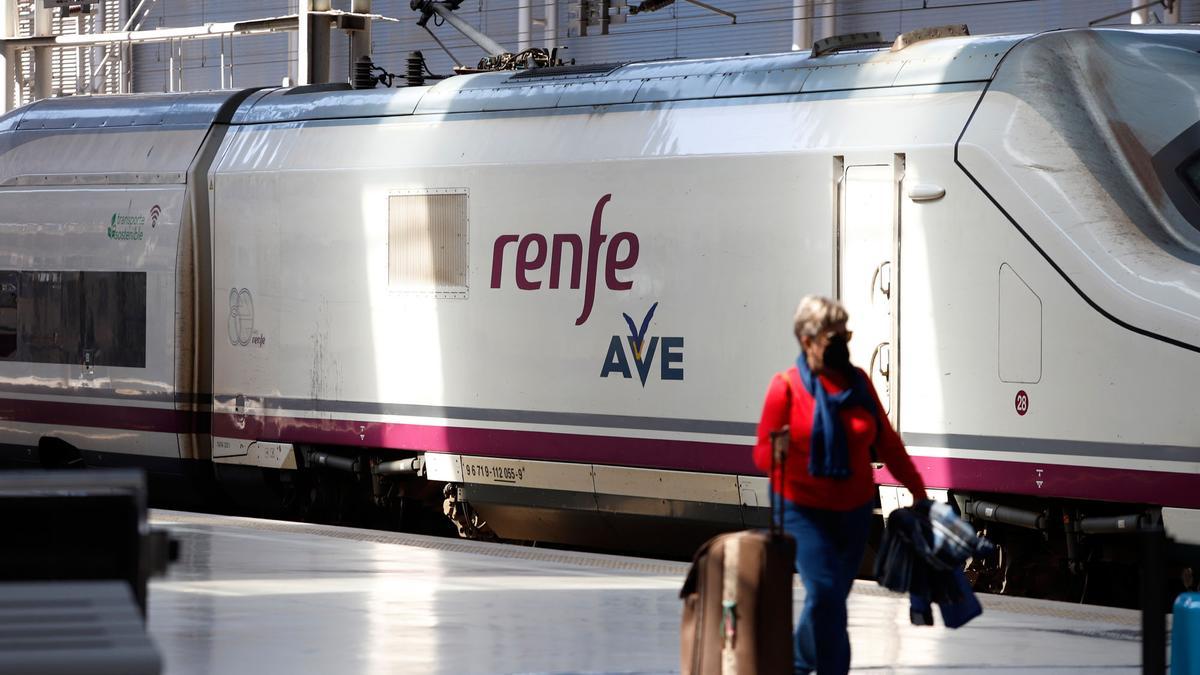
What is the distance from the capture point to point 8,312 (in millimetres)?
14656

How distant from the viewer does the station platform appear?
713 centimetres

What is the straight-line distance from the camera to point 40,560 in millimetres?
4711

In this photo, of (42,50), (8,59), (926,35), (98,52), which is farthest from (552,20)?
(926,35)

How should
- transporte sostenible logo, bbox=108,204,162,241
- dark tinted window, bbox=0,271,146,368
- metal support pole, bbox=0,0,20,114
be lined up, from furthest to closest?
metal support pole, bbox=0,0,20,114 → dark tinted window, bbox=0,271,146,368 → transporte sostenible logo, bbox=108,204,162,241

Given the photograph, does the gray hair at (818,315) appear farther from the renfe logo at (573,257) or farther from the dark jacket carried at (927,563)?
the renfe logo at (573,257)

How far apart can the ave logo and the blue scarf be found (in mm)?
4538

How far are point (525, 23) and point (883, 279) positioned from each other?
64.5 feet

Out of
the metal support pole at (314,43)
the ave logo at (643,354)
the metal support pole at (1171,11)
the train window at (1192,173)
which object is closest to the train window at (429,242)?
the ave logo at (643,354)

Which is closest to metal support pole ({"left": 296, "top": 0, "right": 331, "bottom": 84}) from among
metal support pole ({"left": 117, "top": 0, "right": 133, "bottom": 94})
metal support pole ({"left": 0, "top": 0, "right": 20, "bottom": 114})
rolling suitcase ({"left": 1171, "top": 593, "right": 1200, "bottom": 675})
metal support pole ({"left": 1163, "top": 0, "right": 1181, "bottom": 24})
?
metal support pole ({"left": 0, "top": 0, "right": 20, "bottom": 114})

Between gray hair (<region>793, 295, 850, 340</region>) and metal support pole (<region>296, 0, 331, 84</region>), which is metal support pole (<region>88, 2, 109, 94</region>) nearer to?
metal support pole (<region>296, 0, 331, 84</region>)

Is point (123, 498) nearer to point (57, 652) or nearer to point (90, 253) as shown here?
point (57, 652)

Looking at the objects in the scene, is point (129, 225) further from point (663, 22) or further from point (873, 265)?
point (663, 22)

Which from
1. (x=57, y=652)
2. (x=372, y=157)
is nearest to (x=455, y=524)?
(x=372, y=157)

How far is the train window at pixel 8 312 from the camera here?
14.6 m
